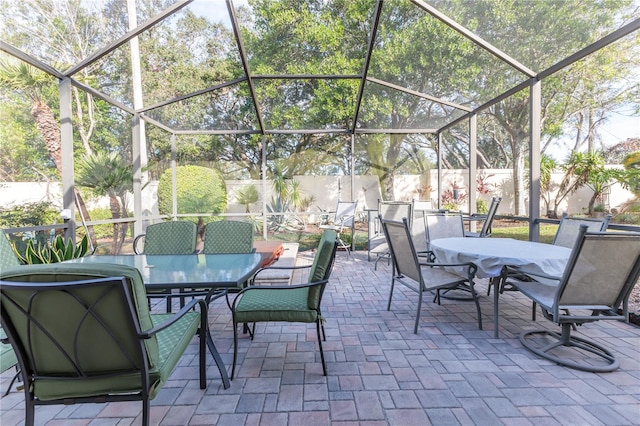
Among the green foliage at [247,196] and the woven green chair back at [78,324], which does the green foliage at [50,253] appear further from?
the green foliage at [247,196]

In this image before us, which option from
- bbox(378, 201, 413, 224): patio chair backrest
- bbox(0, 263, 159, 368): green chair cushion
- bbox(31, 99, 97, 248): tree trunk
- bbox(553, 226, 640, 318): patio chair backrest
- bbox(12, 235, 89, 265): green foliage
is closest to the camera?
bbox(0, 263, 159, 368): green chair cushion

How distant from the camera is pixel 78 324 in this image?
118 cm

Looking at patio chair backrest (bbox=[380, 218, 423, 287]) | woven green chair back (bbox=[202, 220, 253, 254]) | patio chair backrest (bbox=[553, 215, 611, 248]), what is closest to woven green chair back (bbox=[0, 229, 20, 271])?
woven green chair back (bbox=[202, 220, 253, 254])

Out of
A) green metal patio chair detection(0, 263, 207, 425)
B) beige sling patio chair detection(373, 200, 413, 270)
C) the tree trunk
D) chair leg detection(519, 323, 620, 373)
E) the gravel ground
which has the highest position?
the tree trunk

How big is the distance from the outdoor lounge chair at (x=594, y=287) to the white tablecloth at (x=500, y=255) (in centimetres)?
29

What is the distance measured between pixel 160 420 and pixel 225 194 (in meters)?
5.74

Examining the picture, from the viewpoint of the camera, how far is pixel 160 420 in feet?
5.38

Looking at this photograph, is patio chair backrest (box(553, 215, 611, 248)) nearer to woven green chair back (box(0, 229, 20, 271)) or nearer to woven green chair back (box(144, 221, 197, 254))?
woven green chair back (box(144, 221, 197, 254))

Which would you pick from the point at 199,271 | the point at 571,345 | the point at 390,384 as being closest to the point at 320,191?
the point at 199,271

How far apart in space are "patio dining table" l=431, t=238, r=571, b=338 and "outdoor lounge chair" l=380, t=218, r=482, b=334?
114mm

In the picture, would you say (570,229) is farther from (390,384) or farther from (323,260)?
(323,260)

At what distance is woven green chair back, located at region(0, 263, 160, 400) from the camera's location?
3.59 feet

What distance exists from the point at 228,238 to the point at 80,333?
230 centimetres

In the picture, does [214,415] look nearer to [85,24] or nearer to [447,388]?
[447,388]
